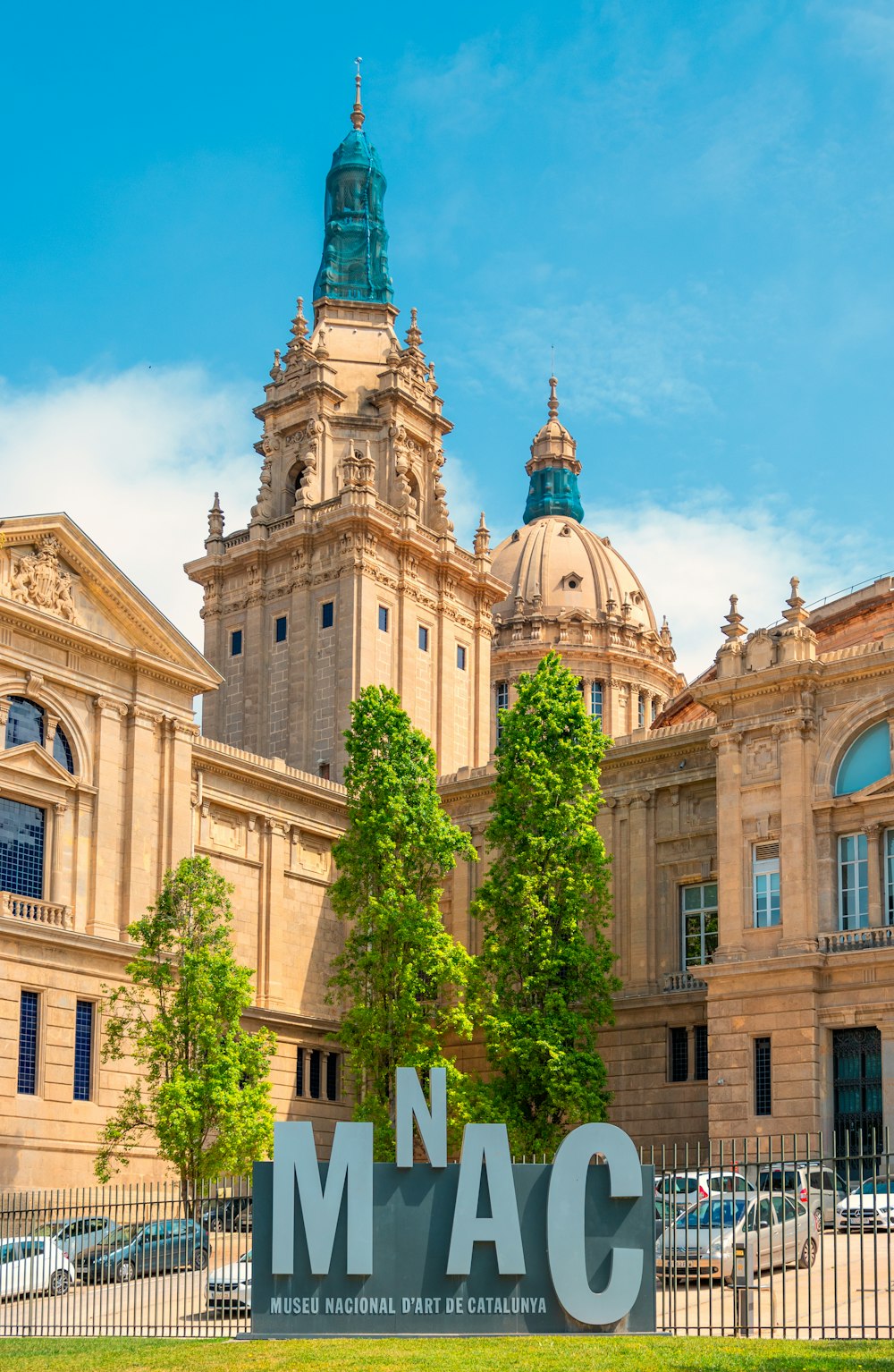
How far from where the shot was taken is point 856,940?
56.9m

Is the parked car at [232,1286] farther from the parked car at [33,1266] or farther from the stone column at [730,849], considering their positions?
the stone column at [730,849]

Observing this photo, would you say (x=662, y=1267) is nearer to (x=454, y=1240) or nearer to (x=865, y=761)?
(x=454, y=1240)

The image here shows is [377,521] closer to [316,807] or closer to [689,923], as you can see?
[316,807]

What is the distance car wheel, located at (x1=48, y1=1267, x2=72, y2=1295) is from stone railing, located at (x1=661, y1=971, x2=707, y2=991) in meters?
30.3

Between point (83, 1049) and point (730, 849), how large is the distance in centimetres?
2084

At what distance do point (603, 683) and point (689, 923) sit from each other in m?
65.5

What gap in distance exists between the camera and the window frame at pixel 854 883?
190 feet

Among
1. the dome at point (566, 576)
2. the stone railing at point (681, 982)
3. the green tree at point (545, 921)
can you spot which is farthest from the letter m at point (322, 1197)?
the dome at point (566, 576)

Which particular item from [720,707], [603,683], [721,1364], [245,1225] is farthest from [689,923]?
[603,683]

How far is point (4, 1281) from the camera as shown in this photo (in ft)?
127

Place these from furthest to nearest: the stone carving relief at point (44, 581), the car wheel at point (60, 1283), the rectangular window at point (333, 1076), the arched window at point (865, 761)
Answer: the rectangular window at point (333, 1076)
the arched window at point (865, 761)
the stone carving relief at point (44, 581)
the car wheel at point (60, 1283)

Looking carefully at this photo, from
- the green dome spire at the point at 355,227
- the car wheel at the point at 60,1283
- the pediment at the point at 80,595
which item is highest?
the green dome spire at the point at 355,227

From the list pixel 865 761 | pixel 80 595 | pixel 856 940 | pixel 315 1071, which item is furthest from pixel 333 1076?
pixel 865 761

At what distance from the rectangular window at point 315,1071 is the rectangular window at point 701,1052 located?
14.4 m
